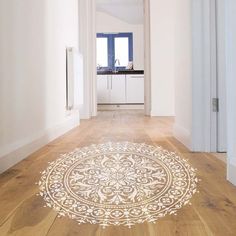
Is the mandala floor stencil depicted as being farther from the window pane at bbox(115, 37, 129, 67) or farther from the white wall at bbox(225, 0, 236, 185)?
the window pane at bbox(115, 37, 129, 67)

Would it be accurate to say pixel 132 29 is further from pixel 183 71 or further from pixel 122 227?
pixel 122 227

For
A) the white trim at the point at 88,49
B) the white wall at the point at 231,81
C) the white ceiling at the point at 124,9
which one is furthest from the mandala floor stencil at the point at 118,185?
the white ceiling at the point at 124,9

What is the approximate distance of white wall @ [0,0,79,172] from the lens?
1369 mm

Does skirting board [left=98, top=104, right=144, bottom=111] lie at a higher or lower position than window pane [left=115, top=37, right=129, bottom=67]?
lower

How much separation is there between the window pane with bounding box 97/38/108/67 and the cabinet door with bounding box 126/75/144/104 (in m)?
1.11

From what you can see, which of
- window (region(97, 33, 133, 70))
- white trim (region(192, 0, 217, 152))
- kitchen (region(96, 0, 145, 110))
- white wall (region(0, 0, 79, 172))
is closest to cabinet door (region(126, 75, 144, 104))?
kitchen (region(96, 0, 145, 110))

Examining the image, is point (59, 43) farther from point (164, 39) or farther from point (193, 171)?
point (164, 39)

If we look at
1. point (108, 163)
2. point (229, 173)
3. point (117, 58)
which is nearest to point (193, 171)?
point (229, 173)

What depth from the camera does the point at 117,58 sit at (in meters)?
7.44

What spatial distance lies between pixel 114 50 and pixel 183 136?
5.83 m

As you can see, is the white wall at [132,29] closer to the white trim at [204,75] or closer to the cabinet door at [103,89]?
the cabinet door at [103,89]

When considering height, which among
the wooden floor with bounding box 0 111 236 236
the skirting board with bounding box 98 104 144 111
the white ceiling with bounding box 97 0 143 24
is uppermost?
the white ceiling with bounding box 97 0 143 24

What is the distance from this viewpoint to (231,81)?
1.09m

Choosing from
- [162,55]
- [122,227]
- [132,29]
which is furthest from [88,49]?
[122,227]
